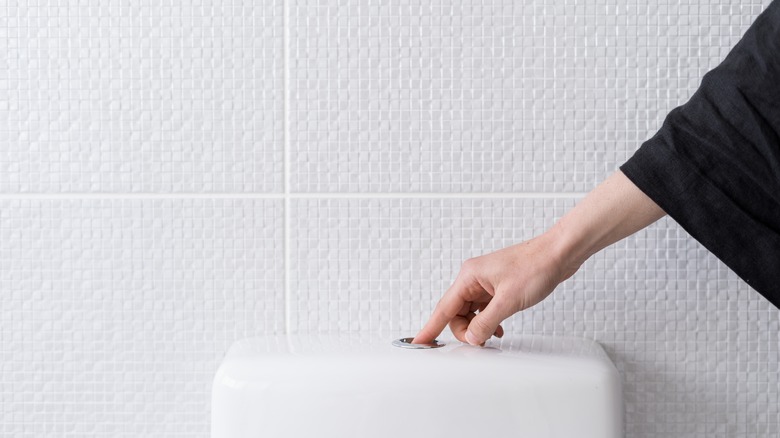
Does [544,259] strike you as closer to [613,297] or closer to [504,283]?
[504,283]

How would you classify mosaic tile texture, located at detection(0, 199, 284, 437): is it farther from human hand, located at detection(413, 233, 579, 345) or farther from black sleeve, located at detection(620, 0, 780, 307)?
black sleeve, located at detection(620, 0, 780, 307)

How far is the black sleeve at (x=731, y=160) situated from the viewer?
1.99 ft

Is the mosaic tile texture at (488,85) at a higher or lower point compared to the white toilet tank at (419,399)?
higher

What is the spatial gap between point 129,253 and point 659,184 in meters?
0.55

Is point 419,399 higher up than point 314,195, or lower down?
lower down

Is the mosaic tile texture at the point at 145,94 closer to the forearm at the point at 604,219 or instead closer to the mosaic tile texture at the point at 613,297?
the mosaic tile texture at the point at 613,297

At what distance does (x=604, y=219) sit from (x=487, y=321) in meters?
0.14

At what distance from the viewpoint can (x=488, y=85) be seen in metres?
0.77

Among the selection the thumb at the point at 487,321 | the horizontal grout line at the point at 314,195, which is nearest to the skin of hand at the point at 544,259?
the thumb at the point at 487,321

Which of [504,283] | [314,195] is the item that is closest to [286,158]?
[314,195]

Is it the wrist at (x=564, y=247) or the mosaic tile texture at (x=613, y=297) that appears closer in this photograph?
the wrist at (x=564, y=247)

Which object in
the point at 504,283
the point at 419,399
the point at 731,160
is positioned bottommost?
the point at 419,399

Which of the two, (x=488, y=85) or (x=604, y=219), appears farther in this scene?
(x=488, y=85)

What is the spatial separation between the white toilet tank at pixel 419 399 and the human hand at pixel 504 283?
0.04 m
